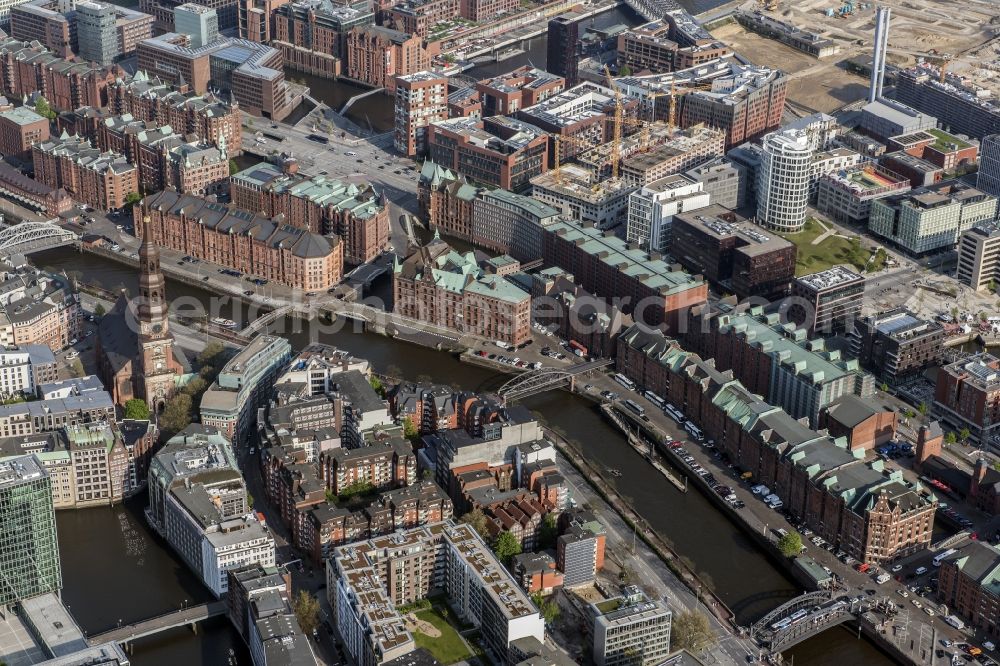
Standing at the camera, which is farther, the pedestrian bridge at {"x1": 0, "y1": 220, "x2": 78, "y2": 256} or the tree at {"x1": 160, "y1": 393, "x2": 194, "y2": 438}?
the pedestrian bridge at {"x1": 0, "y1": 220, "x2": 78, "y2": 256}

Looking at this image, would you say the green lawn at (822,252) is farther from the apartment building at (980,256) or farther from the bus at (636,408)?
the bus at (636,408)

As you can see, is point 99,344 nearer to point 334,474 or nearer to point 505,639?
point 334,474

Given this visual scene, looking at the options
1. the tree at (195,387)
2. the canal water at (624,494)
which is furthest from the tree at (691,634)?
the tree at (195,387)

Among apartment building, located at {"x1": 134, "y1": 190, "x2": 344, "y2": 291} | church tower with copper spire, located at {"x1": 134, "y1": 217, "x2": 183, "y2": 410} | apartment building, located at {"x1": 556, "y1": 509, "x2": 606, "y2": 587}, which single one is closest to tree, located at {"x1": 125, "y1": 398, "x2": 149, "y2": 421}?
church tower with copper spire, located at {"x1": 134, "y1": 217, "x2": 183, "y2": 410}

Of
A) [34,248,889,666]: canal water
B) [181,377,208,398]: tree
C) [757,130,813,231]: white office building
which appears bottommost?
[34,248,889,666]: canal water

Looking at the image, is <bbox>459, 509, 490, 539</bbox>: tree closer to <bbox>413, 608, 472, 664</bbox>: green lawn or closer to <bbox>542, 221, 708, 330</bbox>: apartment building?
<bbox>413, 608, 472, 664</bbox>: green lawn

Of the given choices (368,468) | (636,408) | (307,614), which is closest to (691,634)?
(307,614)

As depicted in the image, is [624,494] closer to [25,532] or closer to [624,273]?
[624,273]
